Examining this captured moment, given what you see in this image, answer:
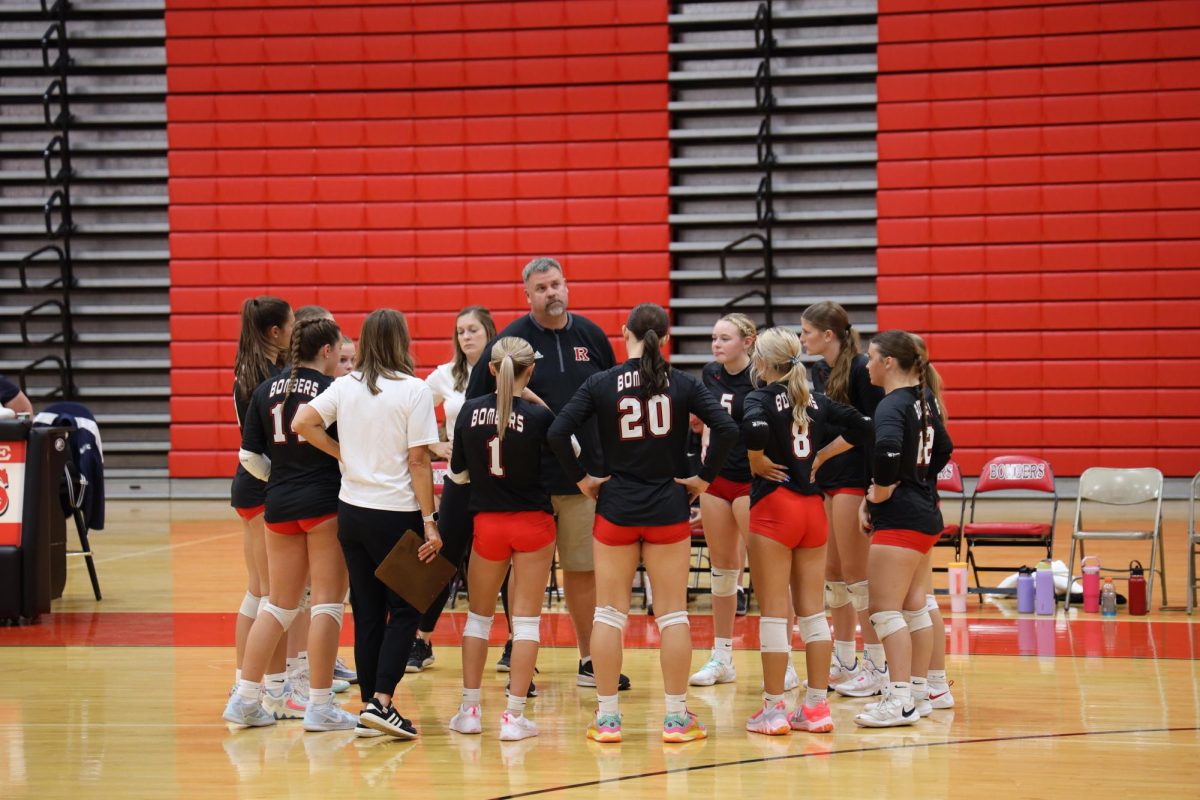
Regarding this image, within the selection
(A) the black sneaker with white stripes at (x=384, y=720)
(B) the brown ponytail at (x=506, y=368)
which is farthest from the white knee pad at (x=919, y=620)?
(A) the black sneaker with white stripes at (x=384, y=720)

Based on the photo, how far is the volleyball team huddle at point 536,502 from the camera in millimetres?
4516

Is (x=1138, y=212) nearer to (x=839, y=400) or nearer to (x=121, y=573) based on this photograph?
(x=839, y=400)

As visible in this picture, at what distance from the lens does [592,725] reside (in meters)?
4.81

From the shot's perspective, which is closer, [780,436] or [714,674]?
[780,436]

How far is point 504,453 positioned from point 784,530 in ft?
3.55

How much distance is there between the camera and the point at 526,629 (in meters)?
4.66

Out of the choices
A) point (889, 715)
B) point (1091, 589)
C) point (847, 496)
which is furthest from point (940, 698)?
point (1091, 589)

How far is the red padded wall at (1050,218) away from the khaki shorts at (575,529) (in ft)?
24.4

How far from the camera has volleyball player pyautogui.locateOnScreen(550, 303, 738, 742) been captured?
4473 millimetres

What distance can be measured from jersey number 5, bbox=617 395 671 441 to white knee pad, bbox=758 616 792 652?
84 centimetres

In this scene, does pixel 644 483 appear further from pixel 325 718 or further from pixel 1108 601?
pixel 1108 601

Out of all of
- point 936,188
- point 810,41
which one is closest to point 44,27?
point 810,41

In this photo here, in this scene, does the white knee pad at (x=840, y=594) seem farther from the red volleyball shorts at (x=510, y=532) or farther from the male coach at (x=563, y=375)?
the red volleyball shorts at (x=510, y=532)

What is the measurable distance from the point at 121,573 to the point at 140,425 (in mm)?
4841
